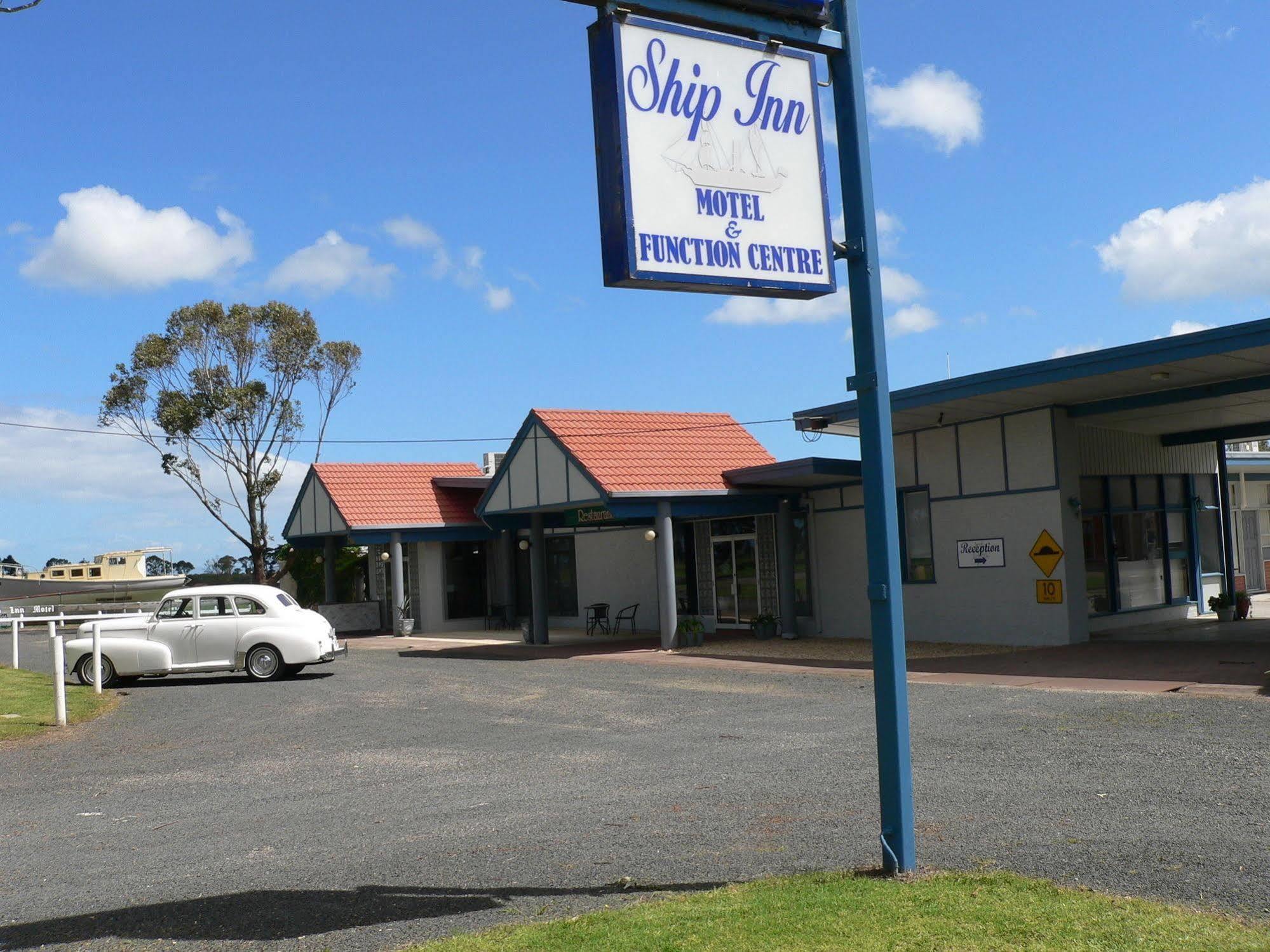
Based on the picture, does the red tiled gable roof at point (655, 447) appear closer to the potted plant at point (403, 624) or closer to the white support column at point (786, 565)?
the white support column at point (786, 565)

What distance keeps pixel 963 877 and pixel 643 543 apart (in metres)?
23.2

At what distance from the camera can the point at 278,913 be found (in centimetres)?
580

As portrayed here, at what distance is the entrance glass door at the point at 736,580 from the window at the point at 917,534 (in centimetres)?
409

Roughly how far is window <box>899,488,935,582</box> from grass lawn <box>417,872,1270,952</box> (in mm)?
16236

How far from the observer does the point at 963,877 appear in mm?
5586

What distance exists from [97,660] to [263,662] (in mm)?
2818

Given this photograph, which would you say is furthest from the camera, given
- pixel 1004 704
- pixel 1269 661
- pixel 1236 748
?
pixel 1269 661

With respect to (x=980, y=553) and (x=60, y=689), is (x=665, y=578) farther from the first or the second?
(x=60, y=689)

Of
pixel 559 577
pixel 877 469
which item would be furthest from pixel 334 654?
pixel 877 469

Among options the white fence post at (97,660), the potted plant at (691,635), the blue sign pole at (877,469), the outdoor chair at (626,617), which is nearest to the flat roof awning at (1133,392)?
the potted plant at (691,635)

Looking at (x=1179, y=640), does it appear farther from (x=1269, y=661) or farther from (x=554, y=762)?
(x=554, y=762)

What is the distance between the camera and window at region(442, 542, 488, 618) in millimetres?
34000

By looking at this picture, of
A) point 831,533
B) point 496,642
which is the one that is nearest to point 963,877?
point 831,533

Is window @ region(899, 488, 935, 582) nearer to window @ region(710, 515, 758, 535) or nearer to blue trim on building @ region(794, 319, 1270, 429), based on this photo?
blue trim on building @ region(794, 319, 1270, 429)
